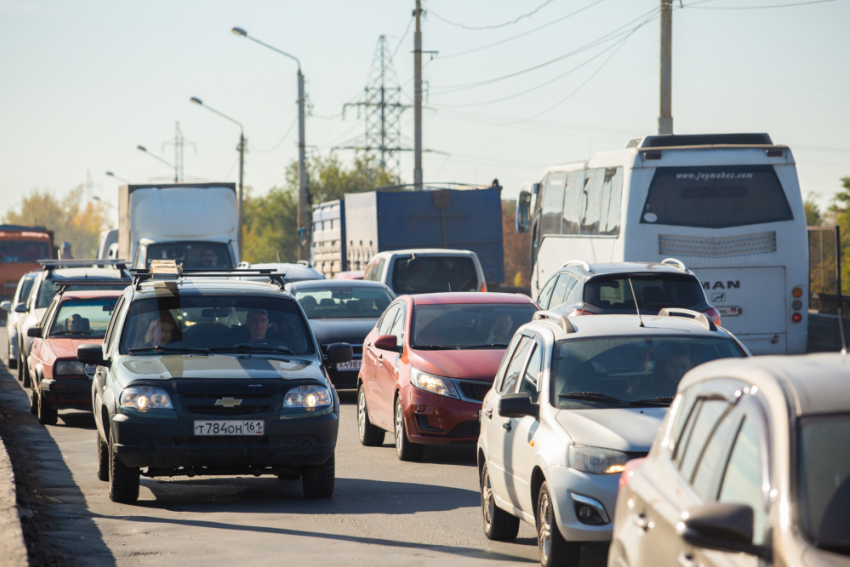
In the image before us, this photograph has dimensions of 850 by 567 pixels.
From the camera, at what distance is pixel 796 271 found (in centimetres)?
1805

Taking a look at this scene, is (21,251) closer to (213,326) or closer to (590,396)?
(213,326)

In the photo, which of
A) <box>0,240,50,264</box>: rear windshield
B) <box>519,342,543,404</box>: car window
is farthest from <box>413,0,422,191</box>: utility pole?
<box>519,342,543,404</box>: car window

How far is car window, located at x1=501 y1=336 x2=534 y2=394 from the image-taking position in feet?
25.4

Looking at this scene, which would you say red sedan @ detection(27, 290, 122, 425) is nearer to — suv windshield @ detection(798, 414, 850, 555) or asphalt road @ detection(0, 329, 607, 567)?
asphalt road @ detection(0, 329, 607, 567)

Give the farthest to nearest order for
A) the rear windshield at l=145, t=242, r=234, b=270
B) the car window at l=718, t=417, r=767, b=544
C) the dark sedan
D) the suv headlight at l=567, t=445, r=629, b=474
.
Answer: the rear windshield at l=145, t=242, r=234, b=270 → the dark sedan → the suv headlight at l=567, t=445, r=629, b=474 → the car window at l=718, t=417, r=767, b=544

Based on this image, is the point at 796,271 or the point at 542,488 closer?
the point at 542,488

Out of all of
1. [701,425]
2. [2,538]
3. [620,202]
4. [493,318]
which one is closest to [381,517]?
[2,538]

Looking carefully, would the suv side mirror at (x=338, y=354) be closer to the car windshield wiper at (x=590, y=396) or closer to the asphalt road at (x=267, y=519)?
the asphalt road at (x=267, y=519)

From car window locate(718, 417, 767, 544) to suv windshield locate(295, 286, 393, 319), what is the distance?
14067mm

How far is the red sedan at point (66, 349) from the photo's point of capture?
14.2 metres

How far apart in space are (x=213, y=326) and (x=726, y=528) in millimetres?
7194

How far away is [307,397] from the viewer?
9.17m

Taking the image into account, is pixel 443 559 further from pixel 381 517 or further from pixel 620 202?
pixel 620 202

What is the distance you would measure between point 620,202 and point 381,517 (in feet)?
35.1
